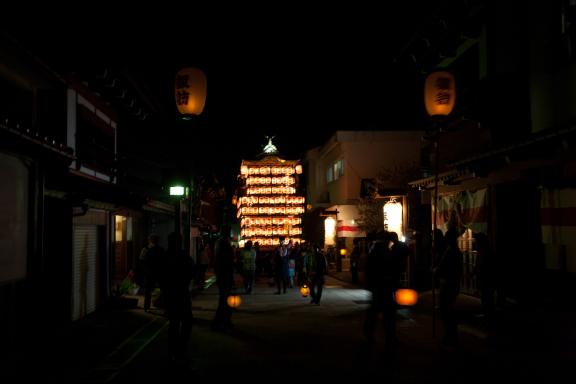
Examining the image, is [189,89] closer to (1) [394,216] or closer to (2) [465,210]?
(2) [465,210]

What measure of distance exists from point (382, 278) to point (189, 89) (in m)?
7.15

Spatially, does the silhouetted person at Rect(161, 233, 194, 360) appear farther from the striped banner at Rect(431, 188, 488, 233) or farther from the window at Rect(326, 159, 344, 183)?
the window at Rect(326, 159, 344, 183)

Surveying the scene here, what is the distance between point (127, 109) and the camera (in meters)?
20.7

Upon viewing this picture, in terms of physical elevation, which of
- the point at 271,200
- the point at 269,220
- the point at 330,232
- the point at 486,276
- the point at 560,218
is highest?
the point at 271,200

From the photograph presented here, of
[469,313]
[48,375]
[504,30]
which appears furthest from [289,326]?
[504,30]

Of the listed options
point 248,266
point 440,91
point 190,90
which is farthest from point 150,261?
point 440,91

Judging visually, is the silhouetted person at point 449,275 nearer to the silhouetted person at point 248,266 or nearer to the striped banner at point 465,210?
the striped banner at point 465,210

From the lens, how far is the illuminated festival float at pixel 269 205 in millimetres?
34938

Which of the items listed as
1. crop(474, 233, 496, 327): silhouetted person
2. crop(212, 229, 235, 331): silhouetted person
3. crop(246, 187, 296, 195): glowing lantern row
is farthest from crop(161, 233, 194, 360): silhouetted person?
crop(246, 187, 296, 195): glowing lantern row

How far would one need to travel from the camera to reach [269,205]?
1377 inches

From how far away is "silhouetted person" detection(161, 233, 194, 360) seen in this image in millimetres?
9750

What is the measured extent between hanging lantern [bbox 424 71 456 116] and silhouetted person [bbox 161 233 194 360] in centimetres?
943

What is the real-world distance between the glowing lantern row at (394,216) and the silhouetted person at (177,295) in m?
14.4

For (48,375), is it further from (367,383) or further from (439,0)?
(439,0)
